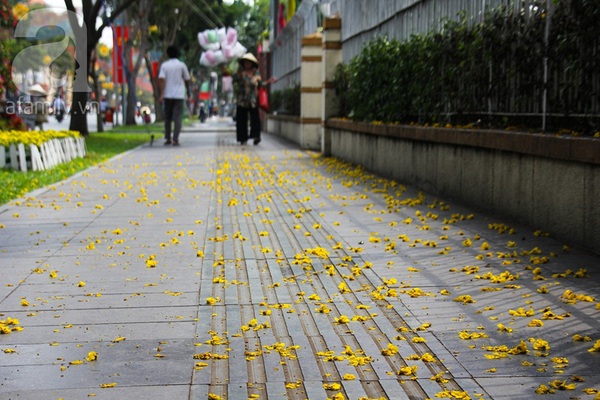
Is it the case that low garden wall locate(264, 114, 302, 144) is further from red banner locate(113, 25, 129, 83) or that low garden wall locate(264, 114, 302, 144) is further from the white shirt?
red banner locate(113, 25, 129, 83)

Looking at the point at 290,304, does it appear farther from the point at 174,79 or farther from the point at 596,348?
the point at 174,79

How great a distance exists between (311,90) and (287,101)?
26.1 feet

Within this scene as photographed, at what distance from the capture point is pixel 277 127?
3631 centimetres

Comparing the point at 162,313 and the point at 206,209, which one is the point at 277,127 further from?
the point at 162,313

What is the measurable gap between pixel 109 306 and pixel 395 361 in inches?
82.4

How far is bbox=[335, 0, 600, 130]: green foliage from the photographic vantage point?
8.75 metres

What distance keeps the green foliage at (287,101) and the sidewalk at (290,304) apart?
57.1 feet

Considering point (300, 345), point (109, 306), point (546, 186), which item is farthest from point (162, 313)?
point (546, 186)

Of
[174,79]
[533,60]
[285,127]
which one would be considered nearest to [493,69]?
[533,60]

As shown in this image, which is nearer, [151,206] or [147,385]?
[147,385]

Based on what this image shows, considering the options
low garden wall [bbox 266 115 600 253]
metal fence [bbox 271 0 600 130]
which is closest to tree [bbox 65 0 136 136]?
low garden wall [bbox 266 115 600 253]

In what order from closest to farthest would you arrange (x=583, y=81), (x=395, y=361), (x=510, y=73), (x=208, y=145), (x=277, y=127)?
1. (x=395, y=361)
2. (x=583, y=81)
3. (x=510, y=73)
4. (x=208, y=145)
5. (x=277, y=127)

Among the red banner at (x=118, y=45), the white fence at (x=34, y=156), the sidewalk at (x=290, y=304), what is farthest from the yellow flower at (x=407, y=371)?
the red banner at (x=118, y=45)

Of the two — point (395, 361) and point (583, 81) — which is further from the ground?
point (583, 81)
